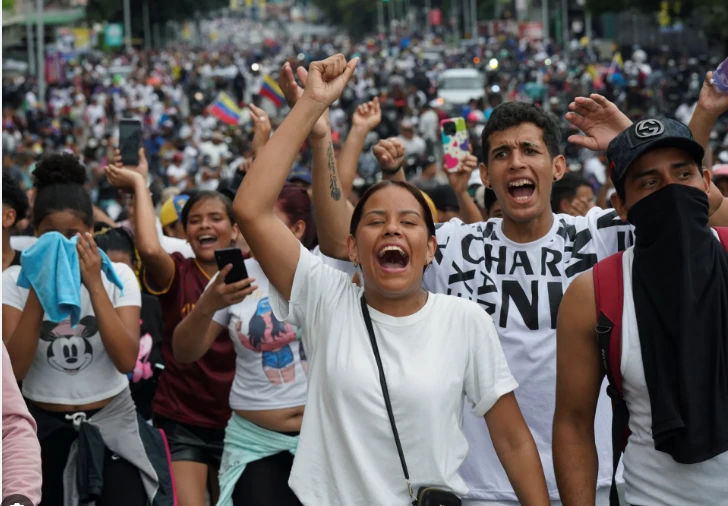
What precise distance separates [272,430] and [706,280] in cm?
241

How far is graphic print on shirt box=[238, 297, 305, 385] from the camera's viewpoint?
5.14m

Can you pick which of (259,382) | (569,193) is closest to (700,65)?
(569,193)

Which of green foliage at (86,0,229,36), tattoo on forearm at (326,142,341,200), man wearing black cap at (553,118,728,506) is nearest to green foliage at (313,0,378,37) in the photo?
green foliage at (86,0,229,36)

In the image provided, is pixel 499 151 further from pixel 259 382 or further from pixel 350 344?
pixel 259 382

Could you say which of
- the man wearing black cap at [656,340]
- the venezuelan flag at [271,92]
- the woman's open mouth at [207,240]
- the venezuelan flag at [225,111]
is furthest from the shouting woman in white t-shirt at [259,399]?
the venezuelan flag at [225,111]

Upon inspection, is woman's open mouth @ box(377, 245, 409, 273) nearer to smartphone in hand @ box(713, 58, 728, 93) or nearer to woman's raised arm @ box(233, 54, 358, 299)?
woman's raised arm @ box(233, 54, 358, 299)

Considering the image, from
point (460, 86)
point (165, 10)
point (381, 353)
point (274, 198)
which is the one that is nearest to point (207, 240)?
point (274, 198)

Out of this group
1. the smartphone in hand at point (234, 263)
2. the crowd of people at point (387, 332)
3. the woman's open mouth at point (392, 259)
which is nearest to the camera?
the crowd of people at point (387, 332)

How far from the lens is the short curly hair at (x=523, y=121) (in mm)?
4246

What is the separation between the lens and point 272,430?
5.11 m

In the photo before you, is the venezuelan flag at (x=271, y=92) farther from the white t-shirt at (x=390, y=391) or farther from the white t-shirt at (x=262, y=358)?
the white t-shirt at (x=390, y=391)

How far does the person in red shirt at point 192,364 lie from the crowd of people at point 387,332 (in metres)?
0.01

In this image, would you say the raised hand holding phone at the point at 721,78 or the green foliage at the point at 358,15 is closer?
the raised hand holding phone at the point at 721,78

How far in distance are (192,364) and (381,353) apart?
2298mm
